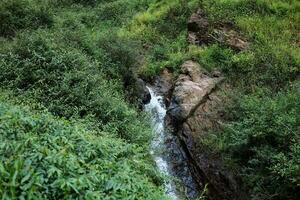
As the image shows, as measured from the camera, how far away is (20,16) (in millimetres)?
12938

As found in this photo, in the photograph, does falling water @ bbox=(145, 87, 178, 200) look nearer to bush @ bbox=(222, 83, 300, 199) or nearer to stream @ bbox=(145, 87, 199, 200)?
stream @ bbox=(145, 87, 199, 200)

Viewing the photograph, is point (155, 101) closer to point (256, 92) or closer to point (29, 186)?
point (256, 92)

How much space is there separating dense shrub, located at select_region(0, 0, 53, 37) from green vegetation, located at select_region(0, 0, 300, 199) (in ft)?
0.11

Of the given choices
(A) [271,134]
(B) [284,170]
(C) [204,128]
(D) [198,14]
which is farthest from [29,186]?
(D) [198,14]

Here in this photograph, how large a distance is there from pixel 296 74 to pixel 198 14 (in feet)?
19.8

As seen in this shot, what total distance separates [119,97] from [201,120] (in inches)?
95.7

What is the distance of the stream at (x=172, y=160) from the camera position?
31.8 ft

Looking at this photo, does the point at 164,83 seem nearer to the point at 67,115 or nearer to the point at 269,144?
the point at 269,144

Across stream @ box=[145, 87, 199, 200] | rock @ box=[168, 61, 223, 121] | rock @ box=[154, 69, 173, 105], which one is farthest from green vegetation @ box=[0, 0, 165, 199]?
rock @ box=[154, 69, 173, 105]

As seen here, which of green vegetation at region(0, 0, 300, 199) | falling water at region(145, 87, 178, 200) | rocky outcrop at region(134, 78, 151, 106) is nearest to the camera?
green vegetation at region(0, 0, 300, 199)

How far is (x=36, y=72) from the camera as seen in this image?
9359 mm

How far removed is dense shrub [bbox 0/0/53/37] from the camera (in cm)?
1242

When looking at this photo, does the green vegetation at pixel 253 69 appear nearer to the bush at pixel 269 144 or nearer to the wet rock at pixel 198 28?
the bush at pixel 269 144

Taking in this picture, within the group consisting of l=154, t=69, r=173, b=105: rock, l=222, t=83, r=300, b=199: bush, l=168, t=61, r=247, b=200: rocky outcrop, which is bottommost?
l=154, t=69, r=173, b=105: rock
